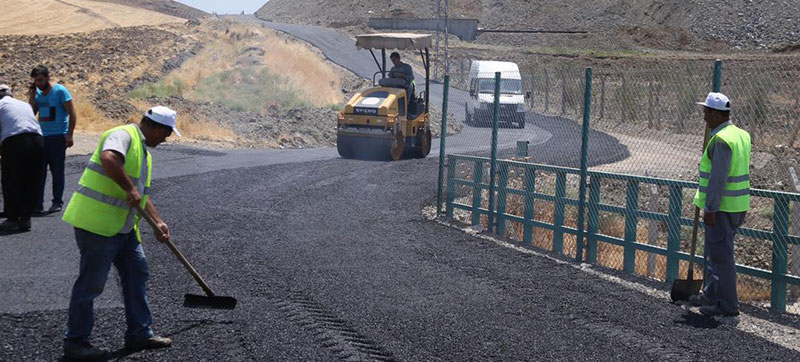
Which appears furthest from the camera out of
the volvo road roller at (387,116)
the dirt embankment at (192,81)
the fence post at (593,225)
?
the dirt embankment at (192,81)

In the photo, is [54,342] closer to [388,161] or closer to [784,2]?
[388,161]

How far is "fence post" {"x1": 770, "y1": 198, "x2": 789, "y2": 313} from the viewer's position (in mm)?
7859

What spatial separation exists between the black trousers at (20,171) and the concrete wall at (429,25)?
72.6m

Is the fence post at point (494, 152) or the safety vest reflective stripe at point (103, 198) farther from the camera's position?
the fence post at point (494, 152)

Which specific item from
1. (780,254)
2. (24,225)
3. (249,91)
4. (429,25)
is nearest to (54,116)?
(24,225)

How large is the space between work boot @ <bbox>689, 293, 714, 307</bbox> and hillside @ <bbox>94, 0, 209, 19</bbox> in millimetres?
72895

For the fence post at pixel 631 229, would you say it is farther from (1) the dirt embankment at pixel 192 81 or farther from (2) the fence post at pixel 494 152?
(1) the dirt embankment at pixel 192 81

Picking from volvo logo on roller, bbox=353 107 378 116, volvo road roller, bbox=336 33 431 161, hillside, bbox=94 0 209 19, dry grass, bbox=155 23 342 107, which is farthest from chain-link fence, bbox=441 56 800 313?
hillside, bbox=94 0 209 19

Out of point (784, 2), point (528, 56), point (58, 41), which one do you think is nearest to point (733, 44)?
point (784, 2)

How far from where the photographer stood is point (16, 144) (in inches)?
414

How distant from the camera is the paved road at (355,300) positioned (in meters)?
6.53

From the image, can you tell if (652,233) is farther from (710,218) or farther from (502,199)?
(710,218)

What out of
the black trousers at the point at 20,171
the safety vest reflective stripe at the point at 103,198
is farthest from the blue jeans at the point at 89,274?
the black trousers at the point at 20,171

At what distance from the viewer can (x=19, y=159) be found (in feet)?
34.6
